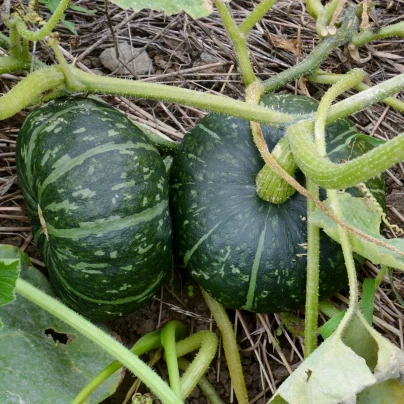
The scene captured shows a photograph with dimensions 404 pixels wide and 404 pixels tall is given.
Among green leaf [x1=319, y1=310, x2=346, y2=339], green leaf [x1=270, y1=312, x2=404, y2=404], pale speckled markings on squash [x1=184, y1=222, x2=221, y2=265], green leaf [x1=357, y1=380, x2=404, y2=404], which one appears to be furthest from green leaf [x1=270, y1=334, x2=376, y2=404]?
pale speckled markings on squash [x1=184, y1=222, x2=221, y2=265]

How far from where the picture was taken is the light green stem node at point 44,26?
1.49 metres

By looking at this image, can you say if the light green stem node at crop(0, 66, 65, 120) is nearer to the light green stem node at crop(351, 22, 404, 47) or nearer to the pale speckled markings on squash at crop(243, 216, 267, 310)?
the pale speckled markings on squash at crop(243, 216, 267, 310)

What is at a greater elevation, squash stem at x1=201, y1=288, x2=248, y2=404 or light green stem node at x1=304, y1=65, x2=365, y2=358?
light green stem node at x1=304, y1=65, x2=365, y2=358

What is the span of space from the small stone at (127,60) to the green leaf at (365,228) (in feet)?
3.34

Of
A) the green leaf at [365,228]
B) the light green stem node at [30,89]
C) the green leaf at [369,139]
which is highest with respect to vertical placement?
the light green stem node at [30,89]

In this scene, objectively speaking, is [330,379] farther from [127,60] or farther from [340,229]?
[127,60]

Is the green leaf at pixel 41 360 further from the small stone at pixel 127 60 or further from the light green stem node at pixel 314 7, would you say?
the light green stem node at pixel 314 7

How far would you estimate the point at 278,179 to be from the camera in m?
1.77

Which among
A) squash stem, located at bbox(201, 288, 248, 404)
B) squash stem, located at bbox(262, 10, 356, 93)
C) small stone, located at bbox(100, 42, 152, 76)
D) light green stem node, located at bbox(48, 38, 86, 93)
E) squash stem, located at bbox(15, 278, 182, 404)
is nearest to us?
squash stem, located at bbox(15, 278, 182, 404)

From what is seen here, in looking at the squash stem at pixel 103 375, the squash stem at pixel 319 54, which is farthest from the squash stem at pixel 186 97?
the squash stem at pixel 103 375

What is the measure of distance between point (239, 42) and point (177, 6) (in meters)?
0.50

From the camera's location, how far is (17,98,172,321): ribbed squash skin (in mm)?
1657

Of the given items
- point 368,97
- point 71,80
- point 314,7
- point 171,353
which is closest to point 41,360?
point 171,353

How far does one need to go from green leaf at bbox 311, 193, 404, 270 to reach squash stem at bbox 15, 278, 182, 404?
532mm
